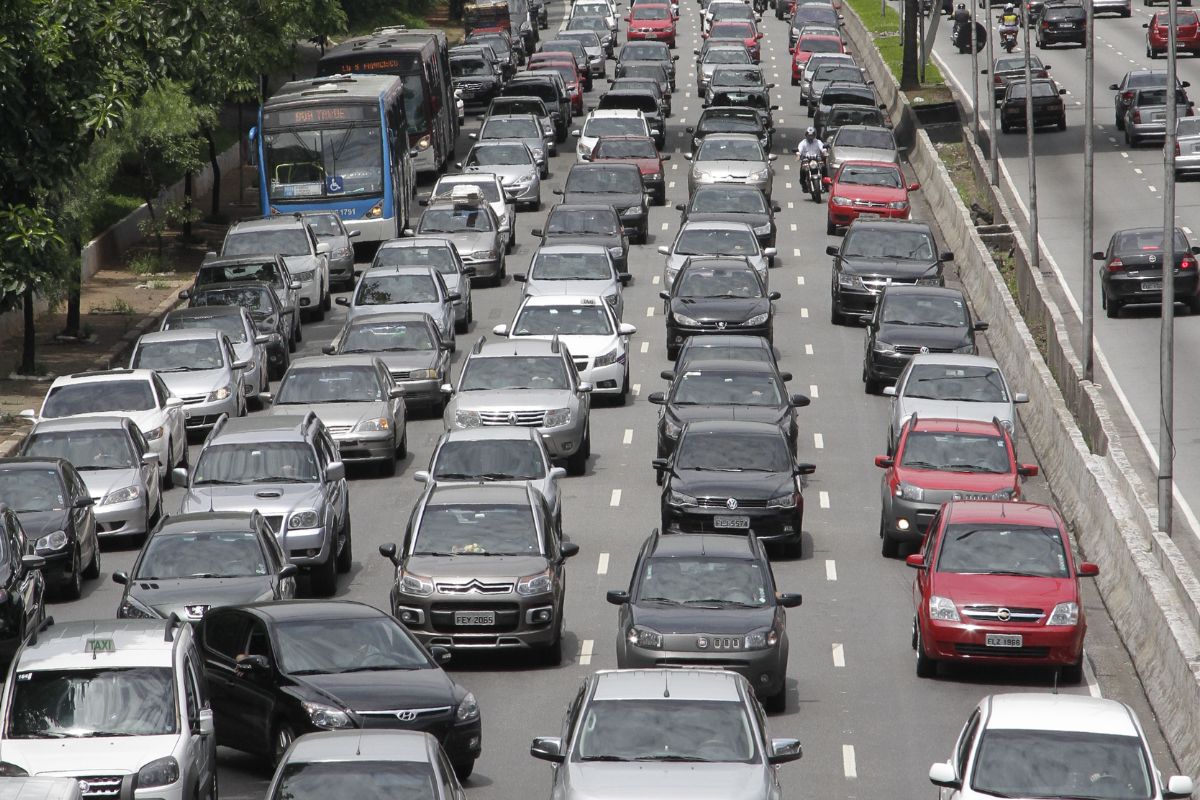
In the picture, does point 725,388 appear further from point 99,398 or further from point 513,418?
point 99,398

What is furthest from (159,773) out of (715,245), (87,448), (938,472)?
(715,245)

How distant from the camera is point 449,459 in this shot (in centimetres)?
2470

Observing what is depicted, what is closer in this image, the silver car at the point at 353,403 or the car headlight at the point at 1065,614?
the car headlight at the point at 1065,614

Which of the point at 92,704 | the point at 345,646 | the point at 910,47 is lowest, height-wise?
the point at 345,646

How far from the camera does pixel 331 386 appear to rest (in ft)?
95.2

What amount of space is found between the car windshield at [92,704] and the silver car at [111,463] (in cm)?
1041

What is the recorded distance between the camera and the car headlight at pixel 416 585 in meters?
19.9

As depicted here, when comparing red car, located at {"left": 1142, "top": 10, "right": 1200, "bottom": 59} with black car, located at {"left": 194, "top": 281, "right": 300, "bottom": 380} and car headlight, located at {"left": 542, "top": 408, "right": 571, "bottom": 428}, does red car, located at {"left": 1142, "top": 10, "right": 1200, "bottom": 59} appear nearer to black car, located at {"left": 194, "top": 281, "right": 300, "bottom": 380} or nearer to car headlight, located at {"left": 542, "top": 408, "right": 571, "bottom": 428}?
black car, located at {"left": 194, "top": 281, "right": 300, "bottom": 380}

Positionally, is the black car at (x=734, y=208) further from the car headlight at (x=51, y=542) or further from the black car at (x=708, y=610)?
the black car at (x=708, y=610)

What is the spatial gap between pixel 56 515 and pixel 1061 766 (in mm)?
12805

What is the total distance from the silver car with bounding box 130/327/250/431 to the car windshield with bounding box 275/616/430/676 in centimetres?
1381

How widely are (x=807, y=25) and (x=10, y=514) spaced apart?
218 feet

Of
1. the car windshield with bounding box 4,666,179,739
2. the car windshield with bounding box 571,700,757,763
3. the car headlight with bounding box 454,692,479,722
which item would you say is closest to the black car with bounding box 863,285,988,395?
the car headlight with bounding box 454,692,479,722

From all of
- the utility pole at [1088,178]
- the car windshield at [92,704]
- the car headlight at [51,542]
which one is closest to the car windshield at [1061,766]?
the car windshield at [92,704]
